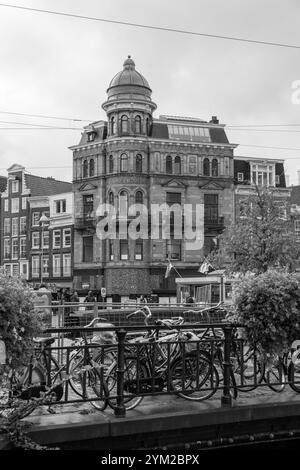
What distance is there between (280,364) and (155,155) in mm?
47096

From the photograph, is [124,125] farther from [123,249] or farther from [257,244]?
[257,244]

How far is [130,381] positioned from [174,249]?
154ft

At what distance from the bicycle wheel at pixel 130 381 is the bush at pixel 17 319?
132 cm

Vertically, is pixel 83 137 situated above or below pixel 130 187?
above

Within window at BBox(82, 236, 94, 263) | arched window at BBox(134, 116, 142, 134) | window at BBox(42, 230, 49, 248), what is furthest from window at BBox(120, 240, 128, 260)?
window at BBox(42, 230, 49, 248)

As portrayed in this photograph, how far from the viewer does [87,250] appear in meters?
56.7

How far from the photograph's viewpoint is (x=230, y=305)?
24.6 ft

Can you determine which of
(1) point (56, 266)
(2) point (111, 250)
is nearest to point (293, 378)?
(2) point (111, 250)

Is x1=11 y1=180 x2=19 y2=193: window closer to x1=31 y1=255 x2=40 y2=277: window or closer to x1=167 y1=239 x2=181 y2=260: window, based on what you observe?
x1=31 y1=255 x2=40 y2=277: window

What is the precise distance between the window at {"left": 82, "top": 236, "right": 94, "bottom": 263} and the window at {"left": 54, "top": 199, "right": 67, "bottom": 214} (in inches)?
223

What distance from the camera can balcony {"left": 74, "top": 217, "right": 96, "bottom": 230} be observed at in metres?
55.1

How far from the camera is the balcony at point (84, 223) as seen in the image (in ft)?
181

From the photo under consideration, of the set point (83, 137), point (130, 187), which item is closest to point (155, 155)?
point (130, 187)
